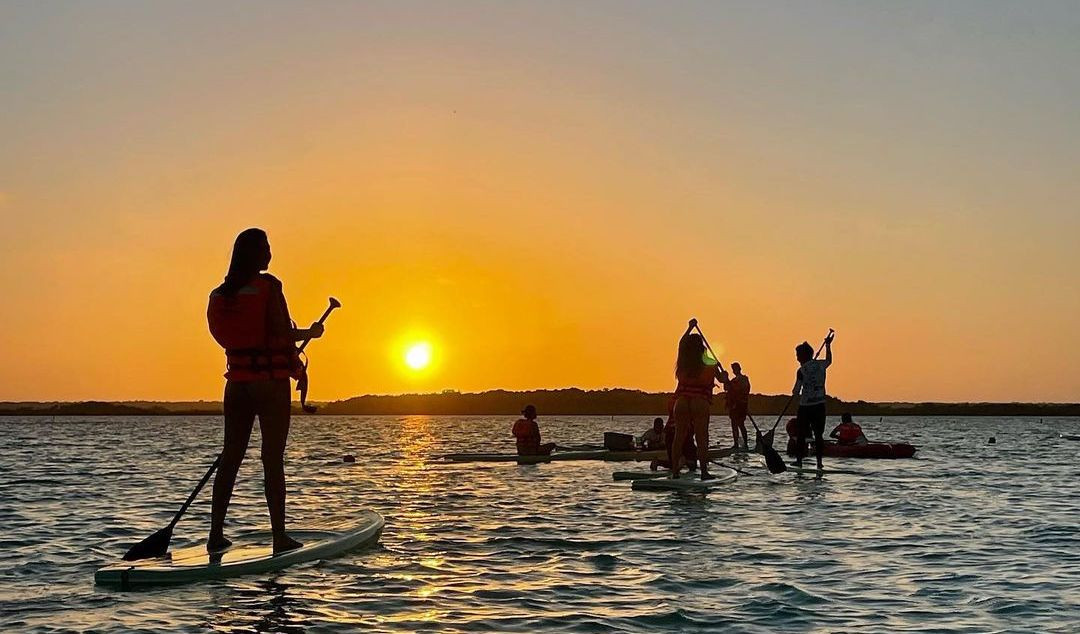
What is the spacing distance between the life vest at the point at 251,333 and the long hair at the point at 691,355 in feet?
31.5

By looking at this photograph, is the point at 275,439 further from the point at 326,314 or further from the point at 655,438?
the point at 655,438

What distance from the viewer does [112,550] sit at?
40.1 ft

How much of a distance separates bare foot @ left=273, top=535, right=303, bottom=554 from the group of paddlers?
366 inches

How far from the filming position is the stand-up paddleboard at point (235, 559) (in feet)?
30.9

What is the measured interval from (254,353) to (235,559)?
1769 millimetres

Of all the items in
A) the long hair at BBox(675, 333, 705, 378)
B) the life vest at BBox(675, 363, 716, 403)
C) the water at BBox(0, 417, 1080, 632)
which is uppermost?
the long hair at BBox(675, 333, 705, 378)

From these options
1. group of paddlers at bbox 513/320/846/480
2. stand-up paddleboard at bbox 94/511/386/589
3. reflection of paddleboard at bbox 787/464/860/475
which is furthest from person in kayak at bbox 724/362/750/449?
stand-up paddleboard at bbox 94/511/386/589

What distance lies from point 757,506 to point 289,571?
8414 mm

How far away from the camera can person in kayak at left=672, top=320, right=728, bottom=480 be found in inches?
733

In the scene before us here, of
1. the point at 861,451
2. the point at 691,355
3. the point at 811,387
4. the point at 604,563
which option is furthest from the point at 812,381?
the point at 604,563

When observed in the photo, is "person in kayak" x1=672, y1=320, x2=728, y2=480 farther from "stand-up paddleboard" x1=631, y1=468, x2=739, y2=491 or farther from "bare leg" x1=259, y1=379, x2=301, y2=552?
"bare leg" x1=259, y1=379, x2=301, y2=552

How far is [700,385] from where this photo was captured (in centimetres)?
1883

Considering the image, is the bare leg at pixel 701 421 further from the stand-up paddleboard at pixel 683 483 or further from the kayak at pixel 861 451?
the kayak at pixel 861 451

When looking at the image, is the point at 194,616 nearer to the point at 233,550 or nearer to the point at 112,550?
the point at 233,550
